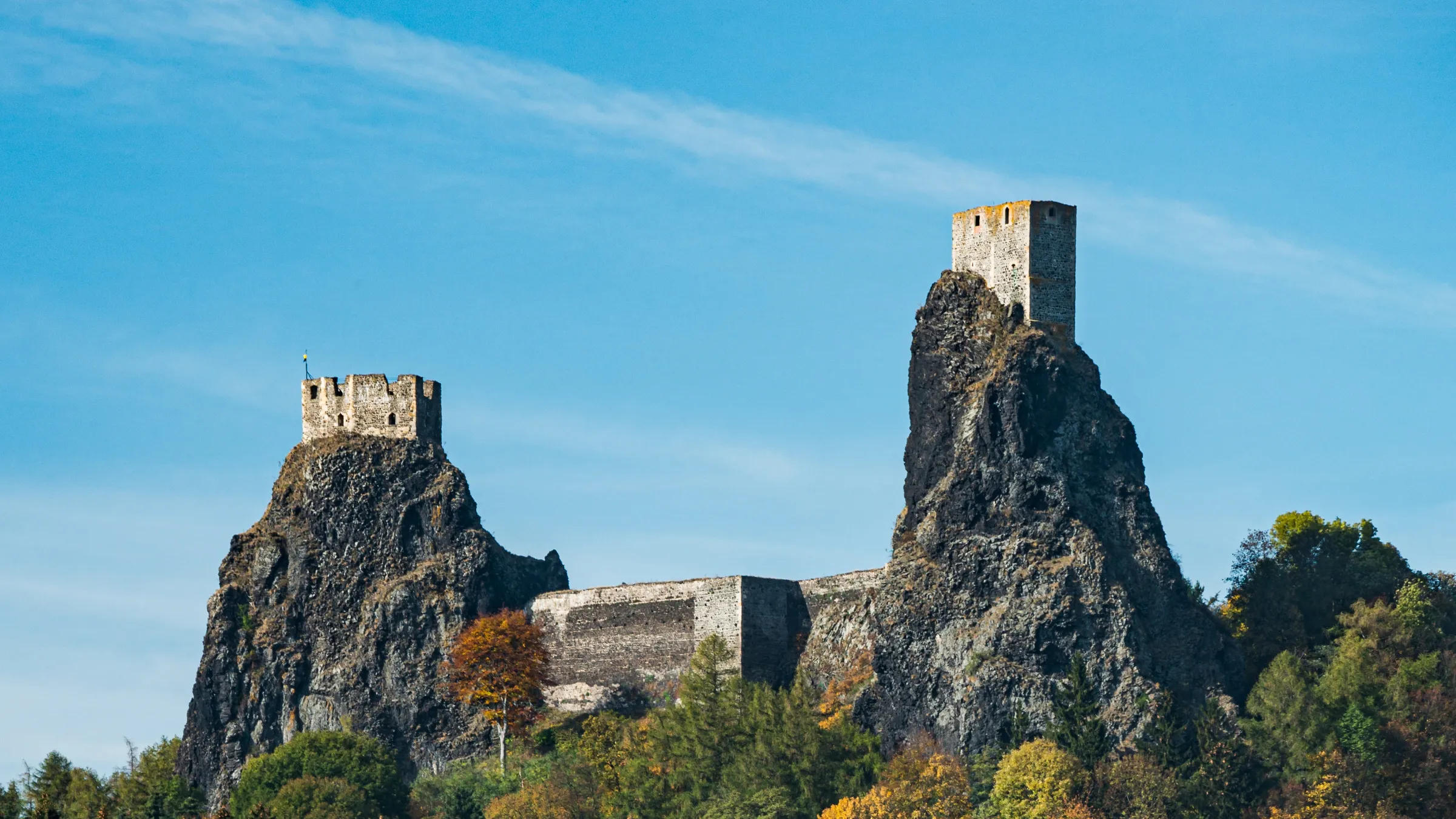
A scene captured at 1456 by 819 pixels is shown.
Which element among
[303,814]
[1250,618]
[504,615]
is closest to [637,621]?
[504,615]

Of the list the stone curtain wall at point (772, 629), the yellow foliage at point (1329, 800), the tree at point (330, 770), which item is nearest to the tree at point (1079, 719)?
the yellow foliage at point (1329, 800)

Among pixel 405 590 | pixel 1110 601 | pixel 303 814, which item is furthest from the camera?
pixel 405 590

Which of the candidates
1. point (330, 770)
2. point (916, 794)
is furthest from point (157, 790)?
point (916, 794)

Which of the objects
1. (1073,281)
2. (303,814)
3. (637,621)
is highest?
(1073,281)

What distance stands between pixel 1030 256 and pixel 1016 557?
11422 millimetres

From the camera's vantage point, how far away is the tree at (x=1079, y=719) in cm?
10319

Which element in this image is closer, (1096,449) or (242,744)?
(1096,449)

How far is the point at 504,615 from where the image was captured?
118 m

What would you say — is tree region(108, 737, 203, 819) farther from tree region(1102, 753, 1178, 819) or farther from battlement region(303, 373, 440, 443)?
tree region(1102, 753, 1178, 819)

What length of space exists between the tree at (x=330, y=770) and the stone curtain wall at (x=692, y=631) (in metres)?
7.07

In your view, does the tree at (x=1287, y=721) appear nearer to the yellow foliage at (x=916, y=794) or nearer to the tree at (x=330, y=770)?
the yellow foliage at (x=916, y=794)

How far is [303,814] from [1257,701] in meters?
35.6

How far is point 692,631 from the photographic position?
114312 mm

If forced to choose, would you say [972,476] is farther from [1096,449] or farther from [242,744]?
[242,744]
